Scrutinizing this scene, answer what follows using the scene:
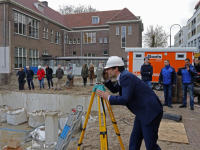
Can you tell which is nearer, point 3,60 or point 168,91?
point 168,91

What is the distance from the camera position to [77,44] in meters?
38.6

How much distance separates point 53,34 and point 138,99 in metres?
32.7

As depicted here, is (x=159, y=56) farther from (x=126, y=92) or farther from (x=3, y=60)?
(x=3, y=60)

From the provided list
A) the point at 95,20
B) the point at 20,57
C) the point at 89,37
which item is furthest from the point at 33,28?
the point at 95,20

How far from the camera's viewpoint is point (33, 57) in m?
27.3

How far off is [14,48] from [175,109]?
2137cm

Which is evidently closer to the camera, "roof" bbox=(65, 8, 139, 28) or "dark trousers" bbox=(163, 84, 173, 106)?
"dark trousers" bbox=(163, 84, 173, 106)

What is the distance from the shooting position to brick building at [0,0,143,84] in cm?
2275

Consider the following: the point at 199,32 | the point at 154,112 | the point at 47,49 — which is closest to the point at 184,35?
the point at 199,32

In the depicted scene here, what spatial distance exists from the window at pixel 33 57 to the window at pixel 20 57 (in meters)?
1.26

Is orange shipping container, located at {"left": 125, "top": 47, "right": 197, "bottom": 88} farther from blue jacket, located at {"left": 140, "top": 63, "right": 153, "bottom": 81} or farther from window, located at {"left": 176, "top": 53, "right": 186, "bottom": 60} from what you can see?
blue jacket, located at {"left": 140, "top": 63, "right": 153, "bottom": 81}

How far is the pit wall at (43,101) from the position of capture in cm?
970

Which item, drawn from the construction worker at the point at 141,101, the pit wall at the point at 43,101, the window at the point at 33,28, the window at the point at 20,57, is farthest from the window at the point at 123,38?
the construction worker at the point at 141,101

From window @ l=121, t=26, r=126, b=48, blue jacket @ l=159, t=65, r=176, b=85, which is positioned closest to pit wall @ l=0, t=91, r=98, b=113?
blue jacket @ l=159, t=65, r=176, b=85
